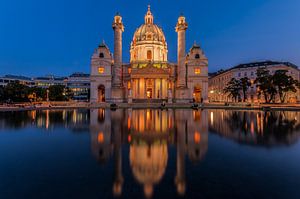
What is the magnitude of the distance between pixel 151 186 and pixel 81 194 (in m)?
2.10

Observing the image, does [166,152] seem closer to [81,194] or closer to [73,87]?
[81,194]

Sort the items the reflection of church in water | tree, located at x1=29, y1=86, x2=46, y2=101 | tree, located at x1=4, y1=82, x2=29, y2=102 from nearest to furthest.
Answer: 1. the reflection of church in water
2. tree, located at x1=4, y1=82, x2=29, y2=102
3. tree, located at x1=29, y1=86, x2=46, y2=101

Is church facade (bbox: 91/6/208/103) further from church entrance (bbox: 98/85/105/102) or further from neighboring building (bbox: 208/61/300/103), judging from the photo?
neighboring building (bbox: 208/61/300/103)

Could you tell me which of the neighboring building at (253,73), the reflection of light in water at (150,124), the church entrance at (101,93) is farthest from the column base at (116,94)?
the neighboring building at (253,73)

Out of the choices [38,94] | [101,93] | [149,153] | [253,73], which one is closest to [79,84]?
[38,94]

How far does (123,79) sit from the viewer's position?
88.1 meters

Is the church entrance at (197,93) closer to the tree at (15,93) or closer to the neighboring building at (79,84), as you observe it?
the tree at (15,93)

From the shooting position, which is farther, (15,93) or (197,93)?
(197,93)

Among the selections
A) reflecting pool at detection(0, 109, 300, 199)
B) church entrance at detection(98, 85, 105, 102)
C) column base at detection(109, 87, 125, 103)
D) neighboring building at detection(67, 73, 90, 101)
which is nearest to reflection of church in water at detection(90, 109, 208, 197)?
reflecting pool at detection(0, 109, 300, 199)

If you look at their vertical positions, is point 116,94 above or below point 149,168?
above

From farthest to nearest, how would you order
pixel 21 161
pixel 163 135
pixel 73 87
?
pixel 73 87 → pixel 163 135 → pixel 21 161

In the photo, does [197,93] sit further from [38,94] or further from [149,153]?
[149,153]

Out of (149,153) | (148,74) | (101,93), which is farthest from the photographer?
(101,93)

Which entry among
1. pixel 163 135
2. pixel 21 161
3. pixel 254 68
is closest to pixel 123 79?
pixel 254 68
